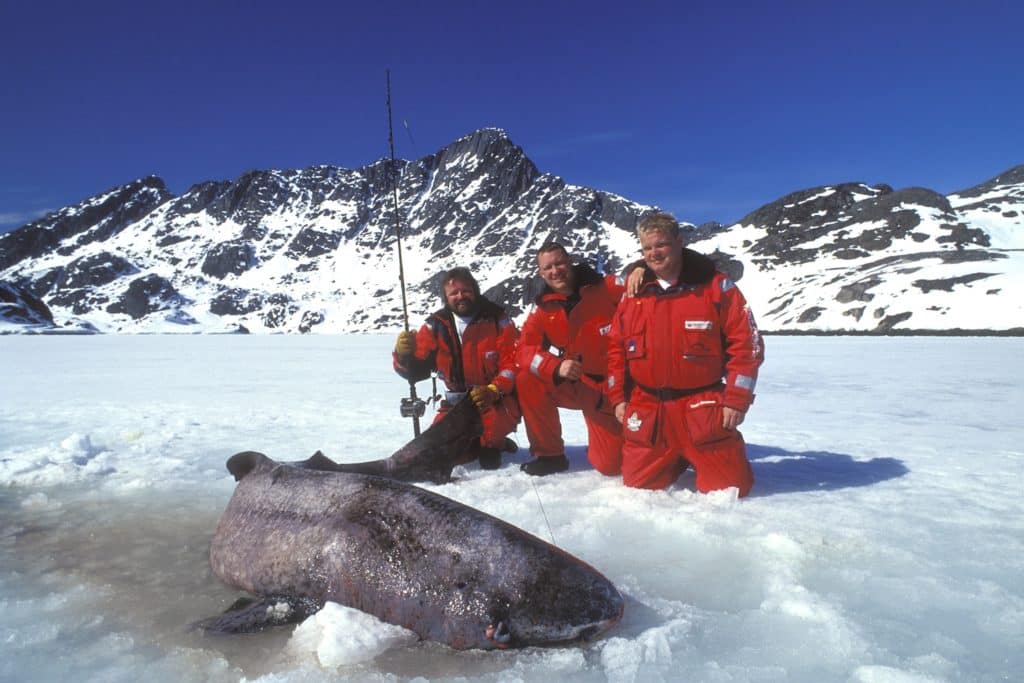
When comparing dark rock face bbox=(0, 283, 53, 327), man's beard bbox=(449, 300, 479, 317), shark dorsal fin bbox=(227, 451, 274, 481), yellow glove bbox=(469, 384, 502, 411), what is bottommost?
shark dorsal fin bbox=(227, 451, 274, 481)

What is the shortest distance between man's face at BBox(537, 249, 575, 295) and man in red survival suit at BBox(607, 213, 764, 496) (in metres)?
0.84

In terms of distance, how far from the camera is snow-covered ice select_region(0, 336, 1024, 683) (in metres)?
2.25

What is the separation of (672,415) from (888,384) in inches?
405

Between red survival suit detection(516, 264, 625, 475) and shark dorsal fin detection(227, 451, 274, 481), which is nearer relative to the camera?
shark dorsal fin detection(227, 451, 274, 481)

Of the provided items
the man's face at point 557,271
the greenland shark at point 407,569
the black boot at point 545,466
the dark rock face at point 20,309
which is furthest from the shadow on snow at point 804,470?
the dark rock face at point 20,309

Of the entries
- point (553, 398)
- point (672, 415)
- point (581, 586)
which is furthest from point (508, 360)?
point (581, 586)

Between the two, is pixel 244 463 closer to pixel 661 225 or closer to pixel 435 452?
pixel 435 452

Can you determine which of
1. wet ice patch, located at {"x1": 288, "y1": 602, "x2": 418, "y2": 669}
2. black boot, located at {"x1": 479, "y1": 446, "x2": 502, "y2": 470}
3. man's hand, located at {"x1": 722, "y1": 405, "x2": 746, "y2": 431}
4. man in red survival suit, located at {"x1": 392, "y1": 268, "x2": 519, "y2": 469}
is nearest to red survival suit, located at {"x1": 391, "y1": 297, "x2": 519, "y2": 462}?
man in red survival suit, located at {"x1": 392, "y1": 268, "x2": 519, "y2": 469}

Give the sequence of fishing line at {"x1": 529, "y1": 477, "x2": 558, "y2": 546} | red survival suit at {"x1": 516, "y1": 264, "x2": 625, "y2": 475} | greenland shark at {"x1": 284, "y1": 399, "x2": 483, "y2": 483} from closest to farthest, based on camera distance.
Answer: fishing line at {"x1": 529, "y1": 477, "x2": 558, "y2": 546}, greenland shark at {"x1": 284, "y1": 399, "x2": 483, "y2": 483}, red survival suit at {"x1": 516, "y1": 264, "x2": 625, "y2": 475}

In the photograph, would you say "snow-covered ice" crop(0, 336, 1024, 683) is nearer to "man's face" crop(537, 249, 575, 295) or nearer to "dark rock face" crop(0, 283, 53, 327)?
"man's face" crop(537, 249, 575, 295)

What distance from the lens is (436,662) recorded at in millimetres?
2307

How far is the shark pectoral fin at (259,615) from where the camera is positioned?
250cm

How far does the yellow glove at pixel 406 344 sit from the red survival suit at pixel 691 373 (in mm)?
2256

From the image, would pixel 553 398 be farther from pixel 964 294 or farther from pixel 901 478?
pixel 964 294
